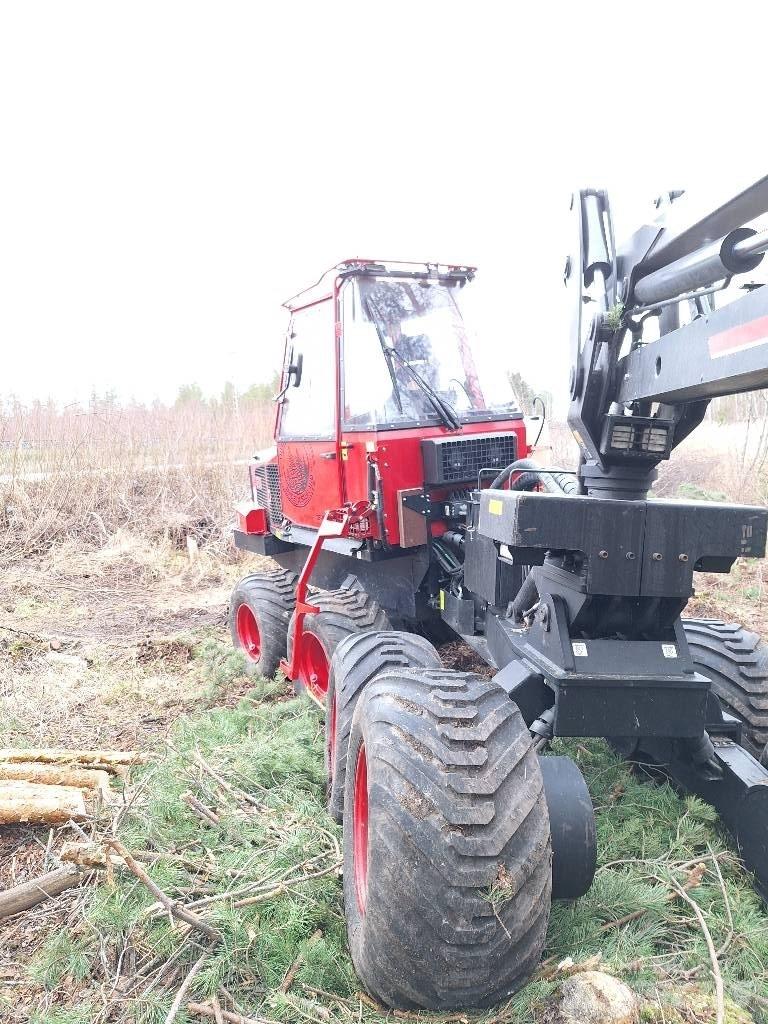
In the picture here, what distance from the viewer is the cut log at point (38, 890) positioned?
3.24m

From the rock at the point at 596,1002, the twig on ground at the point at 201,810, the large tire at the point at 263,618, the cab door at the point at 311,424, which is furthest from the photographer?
the large tire at the point at 263,618

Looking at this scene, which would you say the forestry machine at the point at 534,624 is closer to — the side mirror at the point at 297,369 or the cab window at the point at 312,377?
the cab window at the point at 312,377

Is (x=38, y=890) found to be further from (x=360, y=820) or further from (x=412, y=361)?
(x=412, y=361)

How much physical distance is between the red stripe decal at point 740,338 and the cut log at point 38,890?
10.3 ft

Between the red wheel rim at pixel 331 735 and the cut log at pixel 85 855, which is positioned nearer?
the cut log at pixel 85 855

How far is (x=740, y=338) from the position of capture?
2080 mm

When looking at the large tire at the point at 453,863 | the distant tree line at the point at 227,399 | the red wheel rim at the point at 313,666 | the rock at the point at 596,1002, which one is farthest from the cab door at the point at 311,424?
the distant tree line at the point at 227,399

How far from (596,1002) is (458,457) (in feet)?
9.67

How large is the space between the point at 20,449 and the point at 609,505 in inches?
460

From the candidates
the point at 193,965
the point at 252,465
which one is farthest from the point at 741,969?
the point at 252,465

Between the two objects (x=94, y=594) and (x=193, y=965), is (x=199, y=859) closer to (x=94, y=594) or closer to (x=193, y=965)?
(x=193, y=965)

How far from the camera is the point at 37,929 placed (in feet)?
10.4

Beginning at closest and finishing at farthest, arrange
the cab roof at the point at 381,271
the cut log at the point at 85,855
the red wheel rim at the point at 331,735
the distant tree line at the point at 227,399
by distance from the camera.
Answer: the cut log at the point at 85,855
the red wheel rim at the point at 331,735
the cab roof at the point at 381,271
the distant tree line at the point at 227,399

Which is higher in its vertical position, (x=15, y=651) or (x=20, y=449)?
(x=20, y=449)
